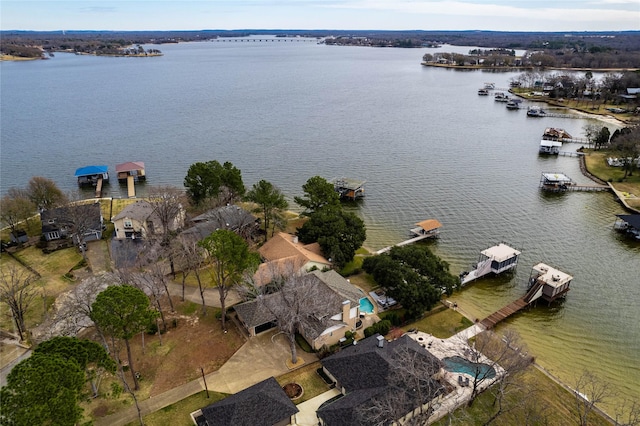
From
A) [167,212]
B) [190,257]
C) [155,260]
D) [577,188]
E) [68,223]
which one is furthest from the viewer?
[577,188]

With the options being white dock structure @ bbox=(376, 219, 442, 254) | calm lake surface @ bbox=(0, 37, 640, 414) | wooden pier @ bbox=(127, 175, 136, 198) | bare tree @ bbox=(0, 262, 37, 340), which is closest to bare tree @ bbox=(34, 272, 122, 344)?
bare tree @ bbox=(0, 262, 37, 340)

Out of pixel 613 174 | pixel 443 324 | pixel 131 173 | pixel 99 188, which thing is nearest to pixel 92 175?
pixel 99 188

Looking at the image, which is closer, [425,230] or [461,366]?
[461,366]

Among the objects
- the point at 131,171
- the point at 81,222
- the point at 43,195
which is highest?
the point at 43,195

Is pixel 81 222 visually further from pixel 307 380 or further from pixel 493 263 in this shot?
pixel 493 263

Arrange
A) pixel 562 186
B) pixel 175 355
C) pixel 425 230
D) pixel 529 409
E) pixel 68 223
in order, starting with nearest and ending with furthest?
pixel 529 409
pixel 175 355
pixel 68 223
pixel 425 230
pixel 562 186

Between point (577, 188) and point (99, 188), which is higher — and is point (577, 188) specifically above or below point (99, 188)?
above

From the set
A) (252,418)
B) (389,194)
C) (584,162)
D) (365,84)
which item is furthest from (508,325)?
(365,84)

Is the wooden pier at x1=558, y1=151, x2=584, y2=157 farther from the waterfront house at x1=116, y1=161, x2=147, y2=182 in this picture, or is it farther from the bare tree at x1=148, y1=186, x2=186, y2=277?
the waterfront house at x1=116, y1=161, x2=147, y2=182
